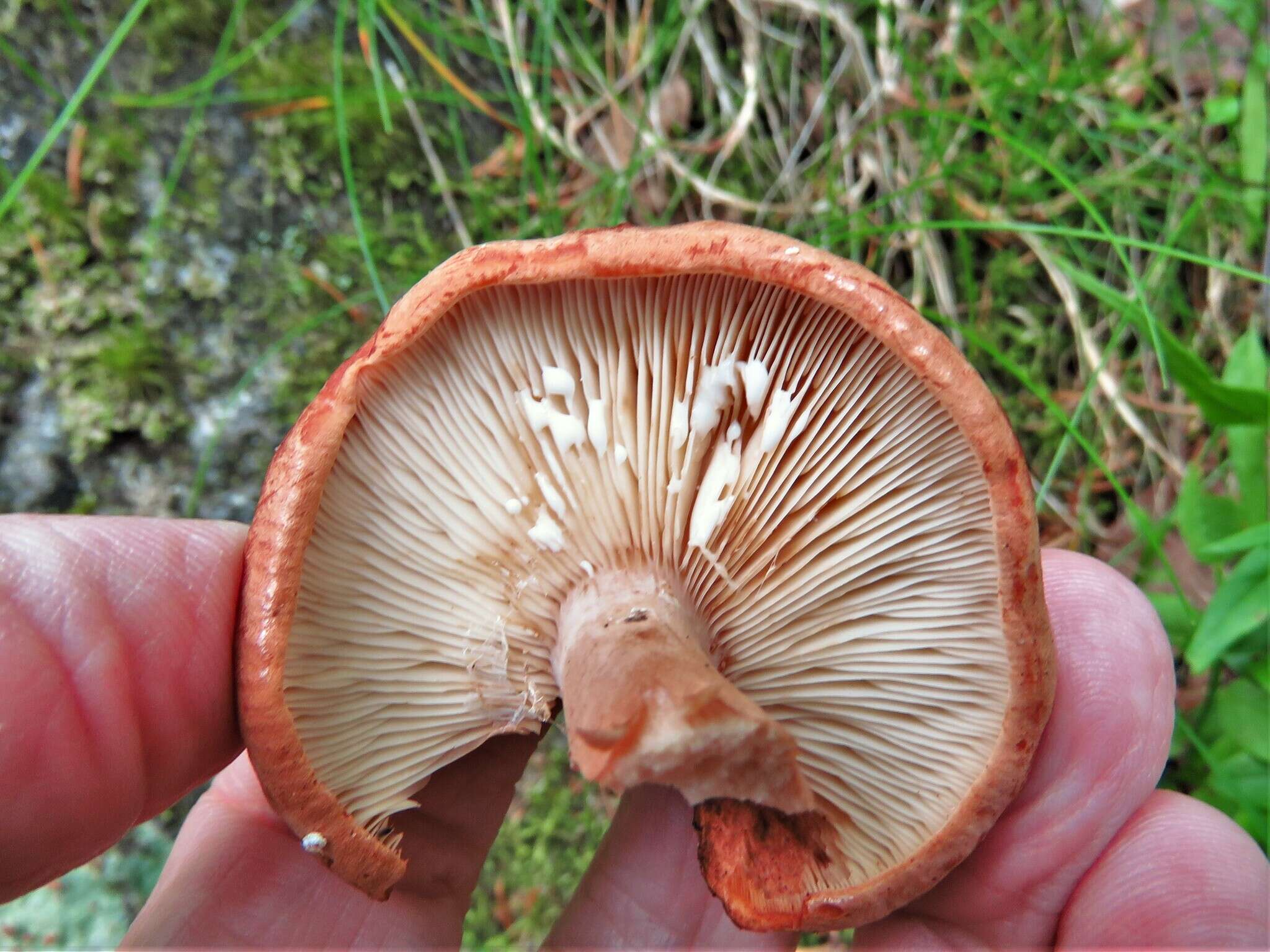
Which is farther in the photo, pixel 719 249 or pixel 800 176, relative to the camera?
pixel 800 176

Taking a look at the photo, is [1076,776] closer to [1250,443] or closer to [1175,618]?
[1175,618]

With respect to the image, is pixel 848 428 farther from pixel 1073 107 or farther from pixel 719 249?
pixel 1073 107

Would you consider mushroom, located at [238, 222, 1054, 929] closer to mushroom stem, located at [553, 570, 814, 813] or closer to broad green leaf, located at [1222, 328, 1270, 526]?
mushroom stem, located at [553, 570, 814, 813]

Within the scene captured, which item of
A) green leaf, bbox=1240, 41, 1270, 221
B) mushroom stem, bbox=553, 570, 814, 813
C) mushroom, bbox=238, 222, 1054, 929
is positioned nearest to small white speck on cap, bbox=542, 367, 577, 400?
mushroom, bbox=238, 222, 1054, 929

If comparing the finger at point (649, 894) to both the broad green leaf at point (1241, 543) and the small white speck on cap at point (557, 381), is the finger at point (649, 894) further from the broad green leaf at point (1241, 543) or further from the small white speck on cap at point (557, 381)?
the broad green leaf at point (1241, 543)

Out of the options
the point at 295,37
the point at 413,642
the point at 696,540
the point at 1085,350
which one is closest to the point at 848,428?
the point at 696,540

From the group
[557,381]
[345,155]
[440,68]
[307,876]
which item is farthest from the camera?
[440,68]

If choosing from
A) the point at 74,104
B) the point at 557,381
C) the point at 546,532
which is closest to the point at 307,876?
the point at 546,532
